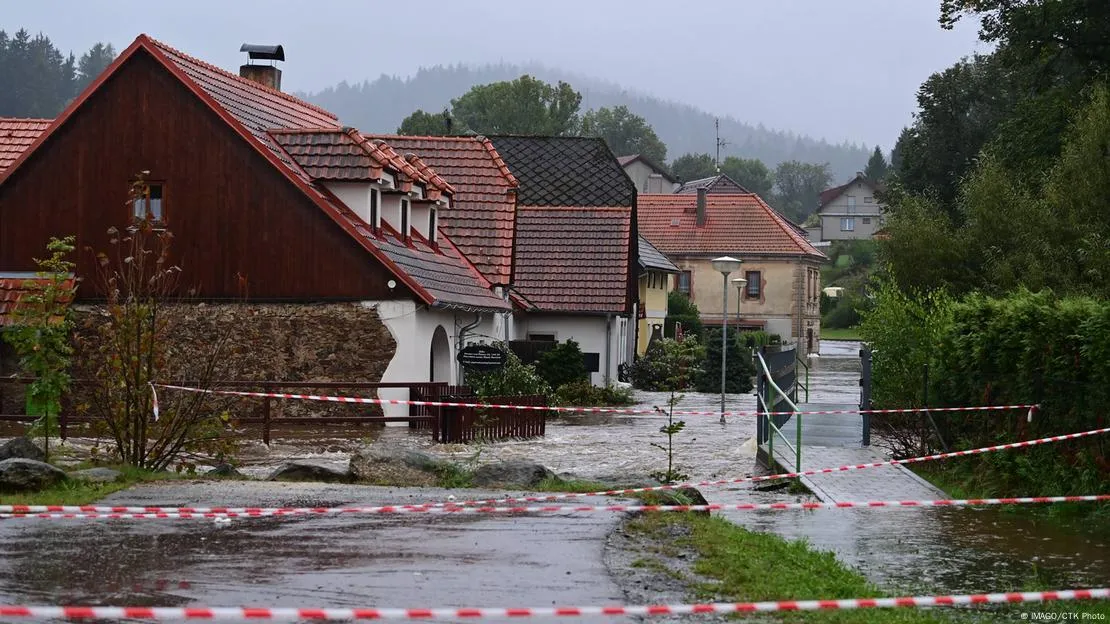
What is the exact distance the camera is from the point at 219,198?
30219 mm

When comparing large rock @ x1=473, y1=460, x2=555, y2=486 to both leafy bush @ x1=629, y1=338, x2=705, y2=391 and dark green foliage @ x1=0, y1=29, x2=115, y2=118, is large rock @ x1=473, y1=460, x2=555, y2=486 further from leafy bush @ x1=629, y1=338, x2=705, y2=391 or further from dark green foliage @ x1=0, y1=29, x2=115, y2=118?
dark green foliage @ x1=0, y1=29, x2=115, y2=118

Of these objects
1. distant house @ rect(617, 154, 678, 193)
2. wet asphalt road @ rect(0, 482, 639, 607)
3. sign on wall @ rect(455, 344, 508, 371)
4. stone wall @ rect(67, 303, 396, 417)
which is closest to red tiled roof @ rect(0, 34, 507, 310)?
sign on wall @ rect(455, 344, 508, 371)

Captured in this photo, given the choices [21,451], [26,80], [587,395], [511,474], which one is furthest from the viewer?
[26,80]

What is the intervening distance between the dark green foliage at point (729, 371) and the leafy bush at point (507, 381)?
18.7m

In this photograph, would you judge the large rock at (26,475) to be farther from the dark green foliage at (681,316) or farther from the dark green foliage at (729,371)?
the dark green foliage at (681,316)

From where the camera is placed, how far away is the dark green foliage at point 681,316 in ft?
222

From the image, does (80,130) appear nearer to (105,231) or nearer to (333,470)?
(105,231)

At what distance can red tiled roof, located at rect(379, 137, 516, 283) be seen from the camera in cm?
3872

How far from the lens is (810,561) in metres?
11.5

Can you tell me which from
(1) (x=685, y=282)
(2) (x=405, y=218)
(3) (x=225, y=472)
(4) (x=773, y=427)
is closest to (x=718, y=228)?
(1) (x=685, y=282)

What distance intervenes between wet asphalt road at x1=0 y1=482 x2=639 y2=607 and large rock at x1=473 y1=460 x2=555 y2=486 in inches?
119

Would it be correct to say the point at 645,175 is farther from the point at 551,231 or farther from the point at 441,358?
the point at 441,358

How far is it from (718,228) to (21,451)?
71.2 meters

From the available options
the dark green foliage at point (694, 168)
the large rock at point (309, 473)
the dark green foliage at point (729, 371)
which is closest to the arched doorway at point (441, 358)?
the large rock at point (309, 473)
